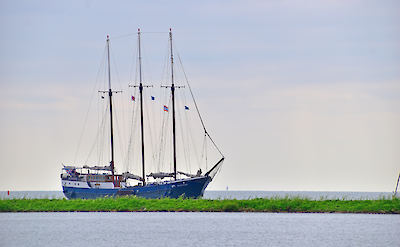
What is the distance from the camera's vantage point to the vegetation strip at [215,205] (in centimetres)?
6539

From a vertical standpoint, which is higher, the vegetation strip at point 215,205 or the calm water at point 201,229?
the vegetation strip at point 215,205

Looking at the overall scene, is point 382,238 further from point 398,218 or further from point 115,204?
point 115,204

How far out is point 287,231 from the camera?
56.2 m

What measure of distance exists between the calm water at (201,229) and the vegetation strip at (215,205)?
91cm

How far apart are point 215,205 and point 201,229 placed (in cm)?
1321

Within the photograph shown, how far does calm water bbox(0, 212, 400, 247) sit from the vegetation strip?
3.00 ft

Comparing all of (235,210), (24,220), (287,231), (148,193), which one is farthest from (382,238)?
(148,193)

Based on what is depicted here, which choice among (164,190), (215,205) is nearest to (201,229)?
(215,205)

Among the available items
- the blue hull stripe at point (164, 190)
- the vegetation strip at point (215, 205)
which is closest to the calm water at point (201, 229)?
the vegetation strip at point (215, 205)

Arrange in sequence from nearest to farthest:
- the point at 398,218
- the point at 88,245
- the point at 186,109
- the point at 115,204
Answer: the point at 88,245, the point at 398,218, the point at 115,204, the point at 186,109

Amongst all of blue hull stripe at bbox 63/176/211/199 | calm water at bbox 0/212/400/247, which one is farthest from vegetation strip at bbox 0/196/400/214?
blue hull stripe at bbox 63/176/211/199

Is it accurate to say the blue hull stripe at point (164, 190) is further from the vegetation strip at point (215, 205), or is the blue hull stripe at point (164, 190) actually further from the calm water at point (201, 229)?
the calm water at point (201, 229)

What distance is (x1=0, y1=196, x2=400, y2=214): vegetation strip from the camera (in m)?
65.4

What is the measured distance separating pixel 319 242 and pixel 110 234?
732 inches
